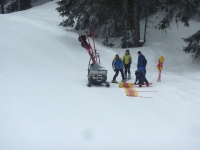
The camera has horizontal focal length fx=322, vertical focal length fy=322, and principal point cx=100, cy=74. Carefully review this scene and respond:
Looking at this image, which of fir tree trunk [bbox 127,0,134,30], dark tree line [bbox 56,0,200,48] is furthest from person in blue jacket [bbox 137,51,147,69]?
fir tree trunk [bbox 127,0,134,30]

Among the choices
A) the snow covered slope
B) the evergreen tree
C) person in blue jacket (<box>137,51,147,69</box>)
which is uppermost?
the evergreen tree

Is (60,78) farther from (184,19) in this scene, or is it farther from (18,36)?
(184,19)

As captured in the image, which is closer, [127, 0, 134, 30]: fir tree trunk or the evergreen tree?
the evergreen tree

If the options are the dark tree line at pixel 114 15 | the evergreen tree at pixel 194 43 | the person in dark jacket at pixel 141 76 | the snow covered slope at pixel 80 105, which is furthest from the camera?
the dark tree line at pixel 114 15

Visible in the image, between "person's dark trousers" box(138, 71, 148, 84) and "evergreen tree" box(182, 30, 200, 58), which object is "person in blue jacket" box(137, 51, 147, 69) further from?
"evergreen tree" box(182, 30, 200, 58)

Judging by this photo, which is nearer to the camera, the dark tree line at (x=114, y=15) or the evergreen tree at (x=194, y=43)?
the evergreen tree at (x=194, y=43)

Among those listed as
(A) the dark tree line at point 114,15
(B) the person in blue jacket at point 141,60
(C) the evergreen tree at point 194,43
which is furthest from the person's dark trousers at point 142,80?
(A) the dark tree line at point 114,15

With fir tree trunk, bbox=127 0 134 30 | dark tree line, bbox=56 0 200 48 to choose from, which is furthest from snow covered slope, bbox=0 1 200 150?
fir tree trunk, bbox=127 0 134 30

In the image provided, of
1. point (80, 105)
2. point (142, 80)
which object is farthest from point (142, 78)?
point (80, 105)

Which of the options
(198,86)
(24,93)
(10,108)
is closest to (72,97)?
(24,93)

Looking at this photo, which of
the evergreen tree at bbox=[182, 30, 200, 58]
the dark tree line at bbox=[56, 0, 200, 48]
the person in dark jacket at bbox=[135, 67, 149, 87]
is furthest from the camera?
the dark tree line at bbox=[56, 0, 200, 48]

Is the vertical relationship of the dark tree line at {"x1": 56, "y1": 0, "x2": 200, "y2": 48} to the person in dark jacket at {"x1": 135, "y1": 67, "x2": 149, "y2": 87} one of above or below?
above

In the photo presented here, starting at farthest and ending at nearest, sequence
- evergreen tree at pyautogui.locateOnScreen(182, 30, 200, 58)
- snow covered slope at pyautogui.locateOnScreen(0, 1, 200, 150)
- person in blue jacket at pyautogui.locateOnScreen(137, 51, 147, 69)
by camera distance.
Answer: evergreen tree at pyautogui.locateOnScreen(182, 30, 200, 58) < person in blue jacket at pyautogui.locateOnScreen(137, 51, 147, 69) < snow covered slope at pyautogui.locateOnScreen(0, 1, 200, 150)

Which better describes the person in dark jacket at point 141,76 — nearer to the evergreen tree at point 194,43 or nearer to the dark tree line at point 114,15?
the evergreen tree at point 194,43
